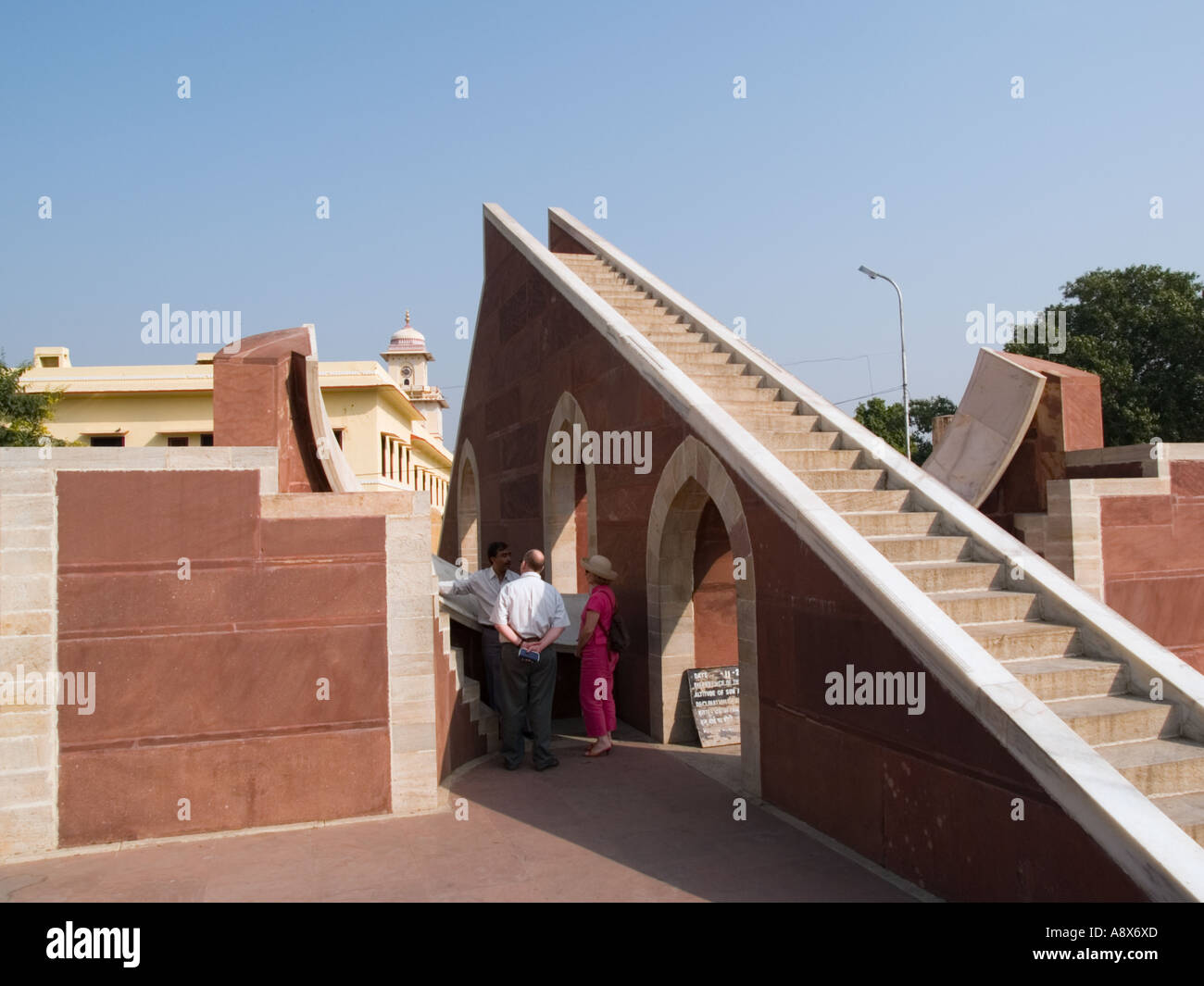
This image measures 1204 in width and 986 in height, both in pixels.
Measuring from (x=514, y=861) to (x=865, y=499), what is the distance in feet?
11.3

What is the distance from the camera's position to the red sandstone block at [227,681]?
18.3 ft

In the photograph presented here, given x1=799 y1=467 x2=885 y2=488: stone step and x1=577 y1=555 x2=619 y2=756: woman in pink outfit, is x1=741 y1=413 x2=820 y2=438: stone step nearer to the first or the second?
x1=799 y1=467 x2=885 y2=488: stone step

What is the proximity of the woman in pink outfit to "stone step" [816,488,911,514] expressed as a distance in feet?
6.20

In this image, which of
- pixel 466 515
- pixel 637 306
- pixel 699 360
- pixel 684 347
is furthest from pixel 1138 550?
pixel 466 515

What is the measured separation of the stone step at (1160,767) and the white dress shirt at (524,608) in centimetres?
381

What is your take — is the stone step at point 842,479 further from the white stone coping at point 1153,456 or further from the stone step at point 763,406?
the white stone coping at point 1153,456

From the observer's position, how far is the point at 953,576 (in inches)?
227

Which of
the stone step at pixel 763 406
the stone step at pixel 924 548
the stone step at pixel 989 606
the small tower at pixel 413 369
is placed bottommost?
the stone step at pixel 989 606

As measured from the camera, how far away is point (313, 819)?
590 centimetres

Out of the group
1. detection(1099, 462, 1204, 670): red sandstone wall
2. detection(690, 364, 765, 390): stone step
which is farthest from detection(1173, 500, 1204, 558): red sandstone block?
detection(690, 364, 765, 390): stone step

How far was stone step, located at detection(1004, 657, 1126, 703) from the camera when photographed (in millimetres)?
4812

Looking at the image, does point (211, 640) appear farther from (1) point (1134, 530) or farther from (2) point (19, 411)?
(2) point (19, 411)

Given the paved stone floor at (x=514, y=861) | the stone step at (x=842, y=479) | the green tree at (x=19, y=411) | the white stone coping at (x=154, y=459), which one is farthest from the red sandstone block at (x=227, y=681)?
the green tree at (x=19, y=411)
